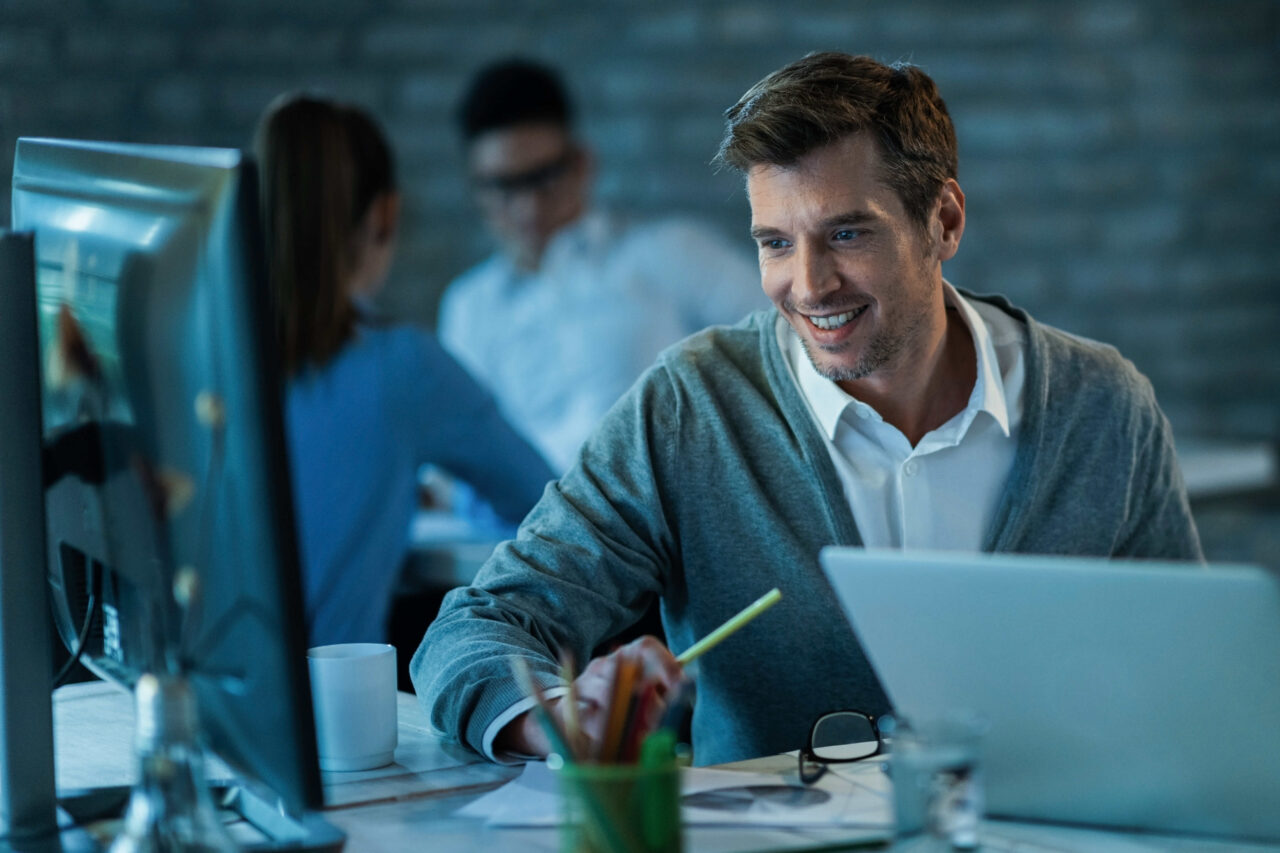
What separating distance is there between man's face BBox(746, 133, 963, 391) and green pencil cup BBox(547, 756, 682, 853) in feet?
2.72

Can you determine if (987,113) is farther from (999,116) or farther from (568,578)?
(568,578)

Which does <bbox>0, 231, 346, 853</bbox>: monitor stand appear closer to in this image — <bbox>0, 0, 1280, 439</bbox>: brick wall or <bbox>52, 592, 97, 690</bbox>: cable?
<bbox>52, 592, 97, 690</bbox>: cable

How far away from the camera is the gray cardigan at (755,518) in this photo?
1.60 m

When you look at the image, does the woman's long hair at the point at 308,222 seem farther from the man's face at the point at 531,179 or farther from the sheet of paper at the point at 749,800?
the sheet of paper at the point at 749,800

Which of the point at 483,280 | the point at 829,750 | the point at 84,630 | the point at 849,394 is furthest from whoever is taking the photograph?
the point at 483,280

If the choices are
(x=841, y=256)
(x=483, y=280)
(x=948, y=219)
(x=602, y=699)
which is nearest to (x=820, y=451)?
(x=841, y=256)

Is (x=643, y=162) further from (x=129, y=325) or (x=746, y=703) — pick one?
(x=129, y=325)

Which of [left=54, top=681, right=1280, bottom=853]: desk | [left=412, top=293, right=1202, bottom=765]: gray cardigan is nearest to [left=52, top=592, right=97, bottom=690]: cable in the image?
[left=54, top=681, right=1280, bottom=853]: desk

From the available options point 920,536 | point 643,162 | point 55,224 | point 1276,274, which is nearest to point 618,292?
point 643,162

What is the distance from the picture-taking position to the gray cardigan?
5.24 feet

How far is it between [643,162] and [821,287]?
269 centimetres

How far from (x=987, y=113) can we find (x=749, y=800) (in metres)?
3.35

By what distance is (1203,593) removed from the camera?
897mm

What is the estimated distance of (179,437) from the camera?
33.6 inches
